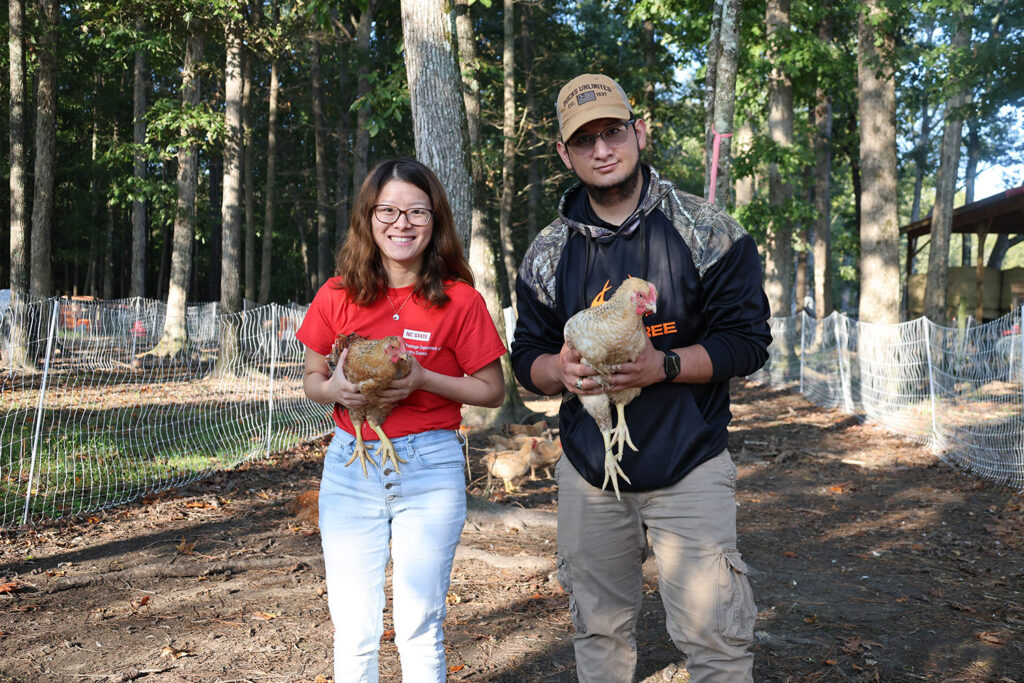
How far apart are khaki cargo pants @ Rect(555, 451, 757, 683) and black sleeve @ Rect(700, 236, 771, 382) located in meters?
0.31

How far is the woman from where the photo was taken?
2.31m

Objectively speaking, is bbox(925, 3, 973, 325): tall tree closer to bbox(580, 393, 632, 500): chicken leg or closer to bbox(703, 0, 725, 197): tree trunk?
bbox(703, 0, 725, 197): tree trunk

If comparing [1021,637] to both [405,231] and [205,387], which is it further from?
[205,387]

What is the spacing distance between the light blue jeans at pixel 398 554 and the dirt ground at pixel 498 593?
1129 millimetres

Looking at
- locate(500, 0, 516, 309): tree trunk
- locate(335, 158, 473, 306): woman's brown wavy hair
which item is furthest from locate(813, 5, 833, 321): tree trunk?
locate(335, 158, 473, 306): woman's brown wavy hair

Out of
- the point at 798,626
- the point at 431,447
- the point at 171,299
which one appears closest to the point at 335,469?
the point at 431,447

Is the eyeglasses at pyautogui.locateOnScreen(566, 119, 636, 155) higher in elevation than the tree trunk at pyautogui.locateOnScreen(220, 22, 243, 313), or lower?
lower

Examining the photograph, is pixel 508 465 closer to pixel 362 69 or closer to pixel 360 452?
pixel 360 452

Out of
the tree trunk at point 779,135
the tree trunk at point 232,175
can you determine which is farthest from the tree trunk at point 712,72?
the tree trunk at point 232,175

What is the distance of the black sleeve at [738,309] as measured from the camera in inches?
89.2

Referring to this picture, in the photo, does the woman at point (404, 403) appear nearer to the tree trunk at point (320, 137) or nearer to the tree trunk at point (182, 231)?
the tree trunk at point (182, 231)

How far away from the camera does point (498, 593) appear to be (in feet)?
14.4

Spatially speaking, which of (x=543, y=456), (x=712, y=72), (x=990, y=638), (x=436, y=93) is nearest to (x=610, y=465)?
(x=990, y=638)

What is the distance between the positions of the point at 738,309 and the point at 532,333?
0.70 meters
